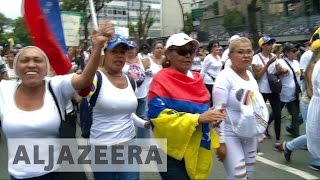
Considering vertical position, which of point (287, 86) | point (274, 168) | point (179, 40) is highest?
point (179, 40)

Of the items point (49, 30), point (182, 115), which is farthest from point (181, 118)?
point (49, 30)

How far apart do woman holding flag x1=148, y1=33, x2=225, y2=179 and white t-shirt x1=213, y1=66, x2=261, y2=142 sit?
20.0 inches

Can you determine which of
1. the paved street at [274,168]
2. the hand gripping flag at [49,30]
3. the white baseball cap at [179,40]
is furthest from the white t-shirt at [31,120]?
the paved street at [274,168]

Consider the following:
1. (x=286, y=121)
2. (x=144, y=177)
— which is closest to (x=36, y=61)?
(x=144, y=177)

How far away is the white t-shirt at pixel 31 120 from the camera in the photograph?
2748 millimetres

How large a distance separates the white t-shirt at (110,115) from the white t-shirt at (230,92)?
82 centimetres

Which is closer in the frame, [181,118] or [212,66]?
[181,118]

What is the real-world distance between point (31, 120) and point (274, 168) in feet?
13.1

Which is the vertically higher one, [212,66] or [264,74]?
[264,74]

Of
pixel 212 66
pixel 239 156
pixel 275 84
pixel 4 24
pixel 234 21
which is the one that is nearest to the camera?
pixel 239 156

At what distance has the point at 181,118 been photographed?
10.2 feet

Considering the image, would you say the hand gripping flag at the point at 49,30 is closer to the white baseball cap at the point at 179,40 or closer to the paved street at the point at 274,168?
the white baseball cap at the point at 179,40

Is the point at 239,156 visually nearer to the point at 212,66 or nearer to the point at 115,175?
the point at 115,175

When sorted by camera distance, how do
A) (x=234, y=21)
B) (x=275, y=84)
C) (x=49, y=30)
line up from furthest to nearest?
1. (x=234, y=21)
2. (x=275, y=84)
3. (x=49, y=30)
